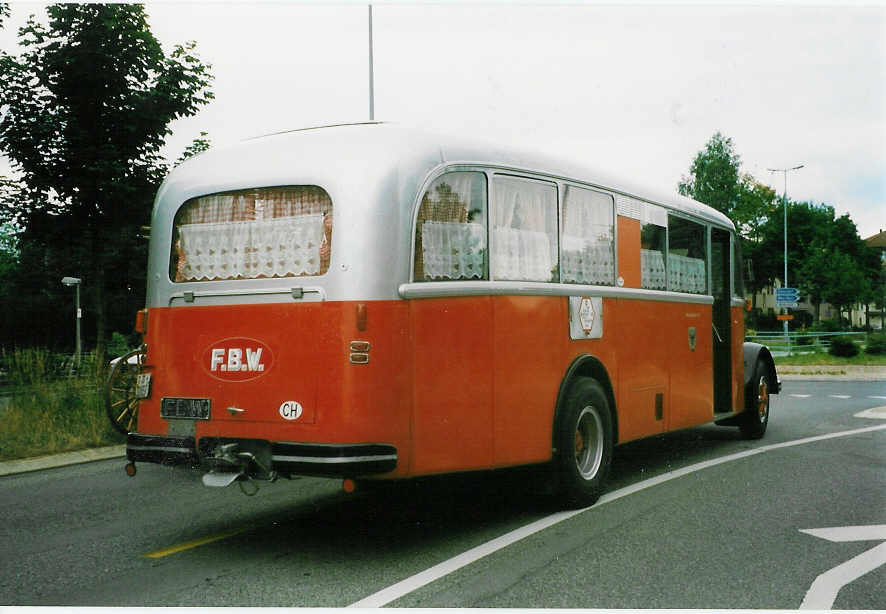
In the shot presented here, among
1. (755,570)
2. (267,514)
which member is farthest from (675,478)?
(267,514)

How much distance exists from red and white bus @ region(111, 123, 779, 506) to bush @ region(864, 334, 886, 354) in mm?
27372

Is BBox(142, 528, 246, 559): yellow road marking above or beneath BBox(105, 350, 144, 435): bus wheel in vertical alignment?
beneath

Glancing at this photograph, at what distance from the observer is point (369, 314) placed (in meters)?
5.18

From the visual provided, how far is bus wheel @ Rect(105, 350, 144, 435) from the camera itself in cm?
992

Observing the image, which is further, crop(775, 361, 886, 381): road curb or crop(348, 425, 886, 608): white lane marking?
crop(775, 361, 886, 381): road curb

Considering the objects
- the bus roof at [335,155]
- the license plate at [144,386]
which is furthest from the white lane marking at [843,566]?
the license plate at [144,386]

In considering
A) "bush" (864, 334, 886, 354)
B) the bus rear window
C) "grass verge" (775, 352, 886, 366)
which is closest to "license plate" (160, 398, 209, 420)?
the bus rear window

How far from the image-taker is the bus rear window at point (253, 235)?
5.43 metres

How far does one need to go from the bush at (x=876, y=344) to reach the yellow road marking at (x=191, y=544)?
29451mm

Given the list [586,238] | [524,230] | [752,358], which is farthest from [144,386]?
[752,358]

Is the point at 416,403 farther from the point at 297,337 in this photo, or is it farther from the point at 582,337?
the point at 582,337

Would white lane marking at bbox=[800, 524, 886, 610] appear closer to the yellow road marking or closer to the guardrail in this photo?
the yellow road marking

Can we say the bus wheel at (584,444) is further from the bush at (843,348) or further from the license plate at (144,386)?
the bush at (843,348)

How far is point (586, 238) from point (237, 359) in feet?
9.92
